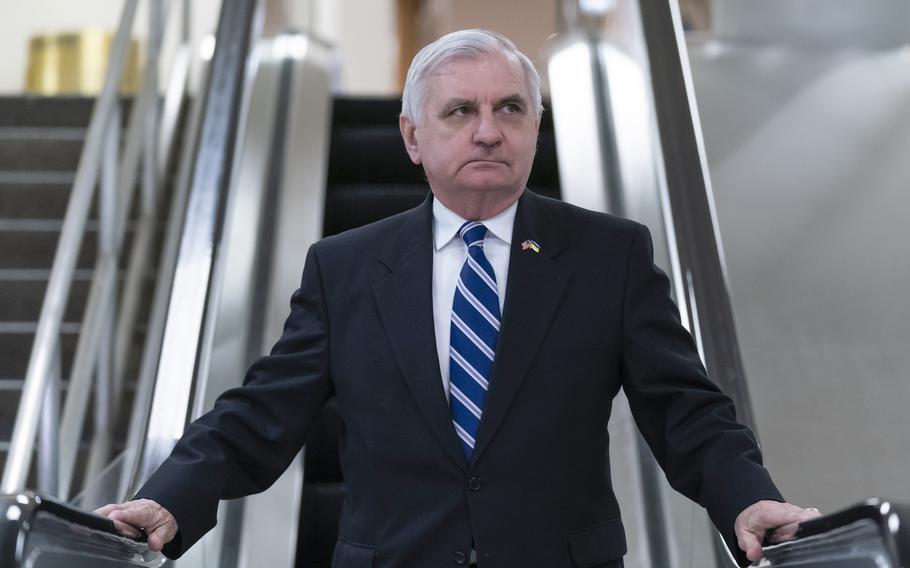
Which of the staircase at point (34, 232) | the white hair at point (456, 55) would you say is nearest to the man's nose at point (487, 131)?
the white hair at point (456, 55)

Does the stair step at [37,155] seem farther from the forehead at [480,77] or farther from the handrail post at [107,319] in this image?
the forehead at [480,77]

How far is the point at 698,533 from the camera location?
3.00 metres

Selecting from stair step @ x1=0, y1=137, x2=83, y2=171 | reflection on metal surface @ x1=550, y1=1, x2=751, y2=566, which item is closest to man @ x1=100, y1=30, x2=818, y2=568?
reflection on metal surface @ x1=550, y1=1, x2=751, y2=566

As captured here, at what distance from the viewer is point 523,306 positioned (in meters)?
2.10

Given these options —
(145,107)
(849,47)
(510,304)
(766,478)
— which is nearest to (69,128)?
(145,107)

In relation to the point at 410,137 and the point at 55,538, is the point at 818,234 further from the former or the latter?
the point at 55,538

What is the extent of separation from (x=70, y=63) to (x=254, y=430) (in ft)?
22.6

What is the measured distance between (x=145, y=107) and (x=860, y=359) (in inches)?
109

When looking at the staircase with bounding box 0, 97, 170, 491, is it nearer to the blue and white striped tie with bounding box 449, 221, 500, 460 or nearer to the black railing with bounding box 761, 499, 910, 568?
the blue and white striped tie with bounding box 449, 221, 500, 460

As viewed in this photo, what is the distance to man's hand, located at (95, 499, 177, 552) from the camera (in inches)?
73.0

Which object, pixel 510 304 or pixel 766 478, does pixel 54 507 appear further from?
pixel 766 478

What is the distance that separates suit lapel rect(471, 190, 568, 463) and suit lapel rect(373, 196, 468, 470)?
0.24ft

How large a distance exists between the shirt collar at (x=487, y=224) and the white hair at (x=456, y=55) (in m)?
0.17

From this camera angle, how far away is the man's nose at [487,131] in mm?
2049
